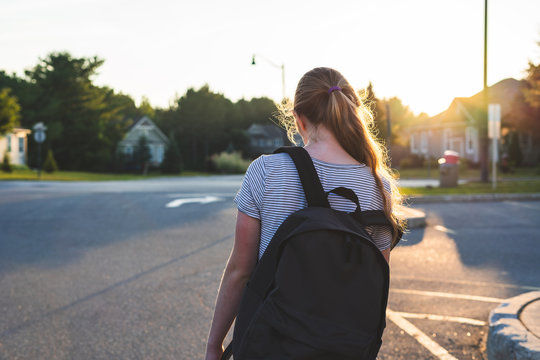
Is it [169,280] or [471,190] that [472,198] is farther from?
[169,280]

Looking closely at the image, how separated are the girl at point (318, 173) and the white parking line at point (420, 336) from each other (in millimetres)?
2265

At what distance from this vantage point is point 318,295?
5.36 feet

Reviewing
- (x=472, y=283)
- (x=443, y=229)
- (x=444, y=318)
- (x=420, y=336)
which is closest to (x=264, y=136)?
(x=443, y=229)

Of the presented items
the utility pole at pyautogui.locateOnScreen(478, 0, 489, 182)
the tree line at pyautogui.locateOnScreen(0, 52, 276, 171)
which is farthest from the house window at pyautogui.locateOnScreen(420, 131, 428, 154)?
the utility pole at pyautogui.locateOnScreen(478, 0, 489, 182)

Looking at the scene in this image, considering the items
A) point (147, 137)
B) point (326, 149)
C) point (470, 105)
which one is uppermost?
point (470, 105)

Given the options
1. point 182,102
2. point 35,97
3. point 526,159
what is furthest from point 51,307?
point 182,102

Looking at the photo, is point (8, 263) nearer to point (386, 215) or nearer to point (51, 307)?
point (51, 307)

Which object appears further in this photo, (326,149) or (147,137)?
(147,137)

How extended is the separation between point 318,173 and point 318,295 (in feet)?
1.44

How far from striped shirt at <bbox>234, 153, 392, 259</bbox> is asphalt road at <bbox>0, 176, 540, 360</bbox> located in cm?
242

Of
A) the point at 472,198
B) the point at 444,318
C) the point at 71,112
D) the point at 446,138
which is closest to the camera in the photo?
the point at 444,318

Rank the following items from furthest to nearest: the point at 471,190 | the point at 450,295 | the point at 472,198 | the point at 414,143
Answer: the point at 414,143, the point at 471,190, the point at 472,198, the point at 450,295

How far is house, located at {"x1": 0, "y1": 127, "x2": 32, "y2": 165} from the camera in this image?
46125 millimetres

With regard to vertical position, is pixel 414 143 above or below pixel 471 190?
above
